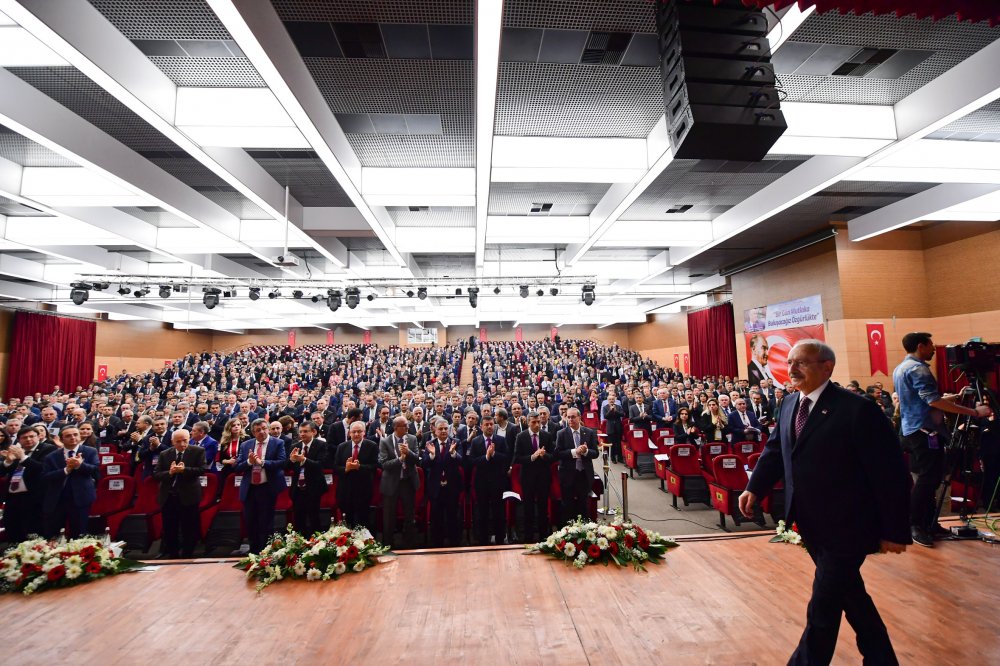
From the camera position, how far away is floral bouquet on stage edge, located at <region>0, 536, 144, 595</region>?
126 inches

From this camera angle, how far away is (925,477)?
360cm

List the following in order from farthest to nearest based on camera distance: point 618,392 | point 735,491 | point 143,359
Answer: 1. point 143,359
2. point 618,392
3. point 735,491

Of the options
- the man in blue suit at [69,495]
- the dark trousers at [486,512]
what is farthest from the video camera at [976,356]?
the man in blue suit at [69,495]

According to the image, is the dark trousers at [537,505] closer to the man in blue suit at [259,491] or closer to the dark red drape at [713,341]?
the man in blue suit at [259,491]

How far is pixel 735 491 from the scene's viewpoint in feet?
16.7

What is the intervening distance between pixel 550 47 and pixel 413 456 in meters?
4.42

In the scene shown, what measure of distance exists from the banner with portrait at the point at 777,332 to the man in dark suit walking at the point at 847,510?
9.02m

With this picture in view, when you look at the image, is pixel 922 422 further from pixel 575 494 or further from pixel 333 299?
pixel 333 299

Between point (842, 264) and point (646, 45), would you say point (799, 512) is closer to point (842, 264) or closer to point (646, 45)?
point (646, 45)

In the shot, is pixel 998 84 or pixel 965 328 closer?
pixel 998 84

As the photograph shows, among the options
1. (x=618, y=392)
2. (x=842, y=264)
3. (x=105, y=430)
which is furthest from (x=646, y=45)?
(x=105, y=430)

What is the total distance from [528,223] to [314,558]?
7146 millimetres

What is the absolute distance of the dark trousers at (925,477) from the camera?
3.56 meters

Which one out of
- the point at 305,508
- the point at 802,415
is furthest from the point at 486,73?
the point at 305,508
